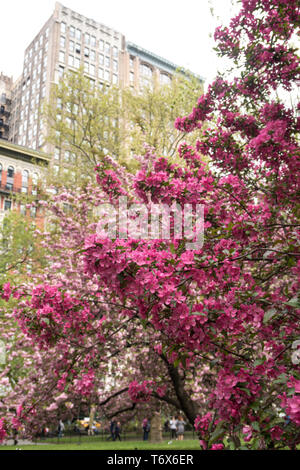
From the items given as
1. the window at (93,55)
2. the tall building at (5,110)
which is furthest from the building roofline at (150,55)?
the tall building at (5,110)

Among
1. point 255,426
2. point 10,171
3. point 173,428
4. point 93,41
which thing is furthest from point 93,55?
point 255,426

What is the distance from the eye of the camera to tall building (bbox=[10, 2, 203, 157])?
52.1 m

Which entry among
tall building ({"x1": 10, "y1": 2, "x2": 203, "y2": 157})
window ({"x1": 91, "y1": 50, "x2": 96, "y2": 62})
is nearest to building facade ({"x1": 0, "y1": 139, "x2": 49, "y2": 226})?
tall building ({"x1": 10, "y1": 2, "x2": 203, "y2": 157})

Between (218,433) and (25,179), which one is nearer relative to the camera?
(218,433)

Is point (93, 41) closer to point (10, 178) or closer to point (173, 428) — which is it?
point (10, 178)

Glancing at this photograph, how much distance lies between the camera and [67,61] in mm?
52375

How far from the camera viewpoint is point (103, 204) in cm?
1095

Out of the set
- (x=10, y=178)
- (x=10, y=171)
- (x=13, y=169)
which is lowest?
(x=10, y=178)

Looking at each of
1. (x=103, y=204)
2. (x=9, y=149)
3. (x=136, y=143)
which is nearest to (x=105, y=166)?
(x=103, y=204)

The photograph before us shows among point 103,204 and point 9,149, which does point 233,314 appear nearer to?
point 103,204

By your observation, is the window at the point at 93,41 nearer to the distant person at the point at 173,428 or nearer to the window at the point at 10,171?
the window at the point at 10,171

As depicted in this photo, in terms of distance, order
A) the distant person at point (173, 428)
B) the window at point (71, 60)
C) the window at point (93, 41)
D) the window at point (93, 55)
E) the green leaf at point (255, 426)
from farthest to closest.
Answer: the window at point (93, 41) < the window at point (93, 55) < the window at point (71, 60) < the distant person at point (173, 428) < the green leaf at point (255, 426)

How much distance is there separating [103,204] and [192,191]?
709 cm

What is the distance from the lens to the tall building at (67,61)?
52.1 metres
